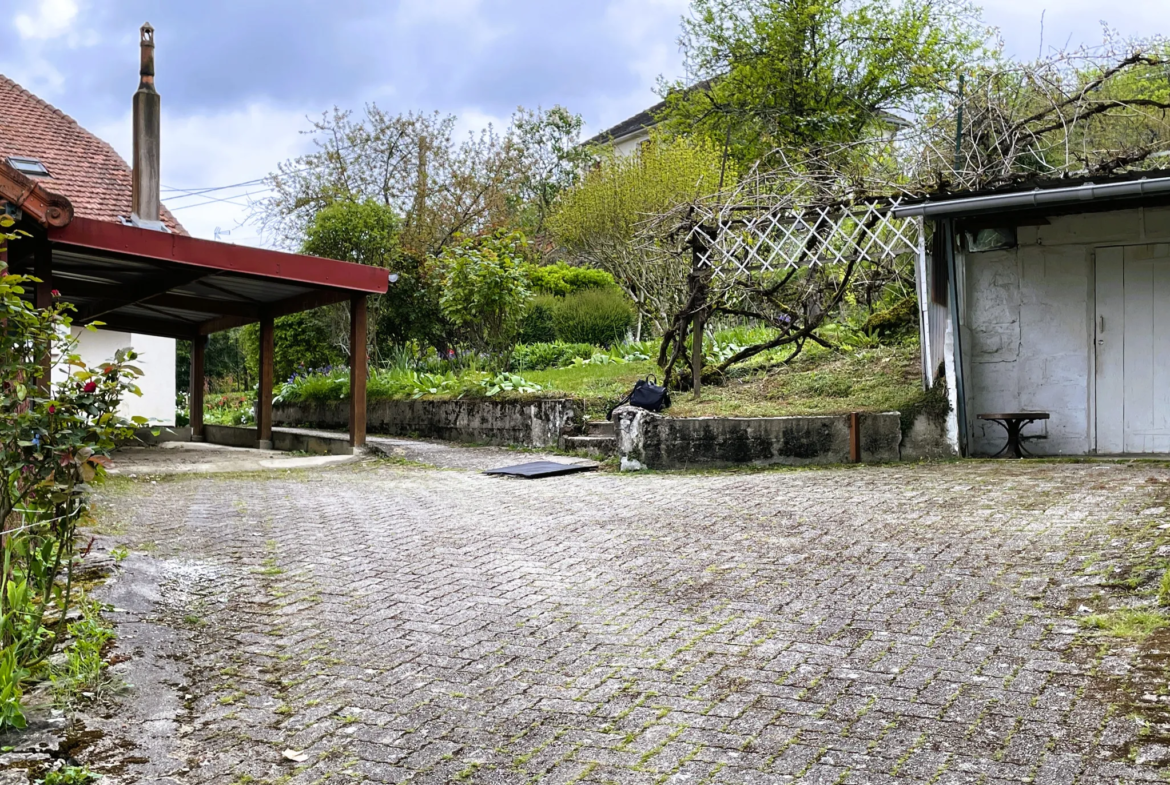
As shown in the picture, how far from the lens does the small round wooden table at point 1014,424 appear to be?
9.30 meters

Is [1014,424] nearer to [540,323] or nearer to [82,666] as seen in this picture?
[82,666]

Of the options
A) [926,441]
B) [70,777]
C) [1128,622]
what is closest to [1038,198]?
[926,441]

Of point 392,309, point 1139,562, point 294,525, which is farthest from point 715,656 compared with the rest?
point 392,309

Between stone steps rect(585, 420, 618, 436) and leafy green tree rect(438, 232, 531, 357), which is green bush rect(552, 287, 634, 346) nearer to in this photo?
leafy green tree rect(438, 232, 531, 357)

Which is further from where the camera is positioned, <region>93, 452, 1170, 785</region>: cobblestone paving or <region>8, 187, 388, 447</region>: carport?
<region>8, 187, 388, 447</region>: carport

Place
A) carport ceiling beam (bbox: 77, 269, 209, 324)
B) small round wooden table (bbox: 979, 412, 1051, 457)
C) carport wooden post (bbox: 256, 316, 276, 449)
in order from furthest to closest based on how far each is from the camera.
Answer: carport wooden post (bbox: 256, 316, 276, 449)
carport ceiling beam (bbox: 77, 269, 209, 324)
small round wooden table (bbox: 979, 412, 1051, 457)

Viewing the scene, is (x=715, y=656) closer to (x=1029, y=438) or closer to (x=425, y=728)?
(x=425, y=728)

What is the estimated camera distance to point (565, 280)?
2198 cm

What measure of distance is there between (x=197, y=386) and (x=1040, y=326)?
15.6m

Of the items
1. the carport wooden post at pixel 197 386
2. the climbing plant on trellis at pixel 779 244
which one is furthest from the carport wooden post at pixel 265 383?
the climbing plant on trellis at pixel 779 244

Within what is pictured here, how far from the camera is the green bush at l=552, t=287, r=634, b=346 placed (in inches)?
816

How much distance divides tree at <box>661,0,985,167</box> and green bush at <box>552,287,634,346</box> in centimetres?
902

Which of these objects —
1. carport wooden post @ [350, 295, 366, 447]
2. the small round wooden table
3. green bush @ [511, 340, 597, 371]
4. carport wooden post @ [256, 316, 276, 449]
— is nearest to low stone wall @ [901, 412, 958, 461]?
the small round wooden table

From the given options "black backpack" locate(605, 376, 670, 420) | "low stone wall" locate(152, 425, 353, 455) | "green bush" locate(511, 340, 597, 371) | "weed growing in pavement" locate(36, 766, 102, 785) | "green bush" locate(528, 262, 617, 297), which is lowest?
"weed growing in pavement" locate(36, 766, 102, 785)
